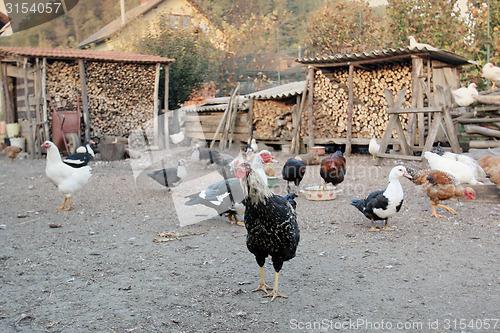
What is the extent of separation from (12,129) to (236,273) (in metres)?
14.6

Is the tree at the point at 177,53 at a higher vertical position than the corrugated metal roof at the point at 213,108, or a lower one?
higher

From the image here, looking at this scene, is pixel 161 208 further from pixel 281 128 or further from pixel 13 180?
pixel 281 128

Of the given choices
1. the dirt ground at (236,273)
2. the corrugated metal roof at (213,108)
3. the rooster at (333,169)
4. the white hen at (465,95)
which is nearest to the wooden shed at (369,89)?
the white hen at (465,95)

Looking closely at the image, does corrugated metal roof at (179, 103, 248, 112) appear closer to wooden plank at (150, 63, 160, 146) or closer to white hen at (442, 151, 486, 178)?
wooden plank at (150, 63, 160, 146)

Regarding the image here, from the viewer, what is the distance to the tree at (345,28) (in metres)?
19.3

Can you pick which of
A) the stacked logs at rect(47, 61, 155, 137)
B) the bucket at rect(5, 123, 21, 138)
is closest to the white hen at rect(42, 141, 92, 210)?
the stacked logs at rect(47, 61, 155, 137)

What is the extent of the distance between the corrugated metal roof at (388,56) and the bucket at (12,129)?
1090cm

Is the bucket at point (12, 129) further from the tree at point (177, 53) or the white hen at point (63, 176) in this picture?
the white hen at point (63, 176)

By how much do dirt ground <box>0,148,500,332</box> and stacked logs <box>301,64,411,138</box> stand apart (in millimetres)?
5241

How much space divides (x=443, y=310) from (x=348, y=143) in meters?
9.16

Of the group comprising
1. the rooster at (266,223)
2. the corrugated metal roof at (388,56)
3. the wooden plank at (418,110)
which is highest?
the corrugated metal roof at (388,56)

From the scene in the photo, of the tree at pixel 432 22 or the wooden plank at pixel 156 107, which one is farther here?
the tree at pixel 432 22

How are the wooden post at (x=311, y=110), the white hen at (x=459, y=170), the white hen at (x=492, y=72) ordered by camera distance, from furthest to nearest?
the wooden post at (x=311, y=110)
the white hen at (x=492, y=72)
the white hen at (x=459, y=170)

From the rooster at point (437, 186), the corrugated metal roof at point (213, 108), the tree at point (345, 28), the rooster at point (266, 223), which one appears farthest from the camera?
the tree at point (345, 28)
